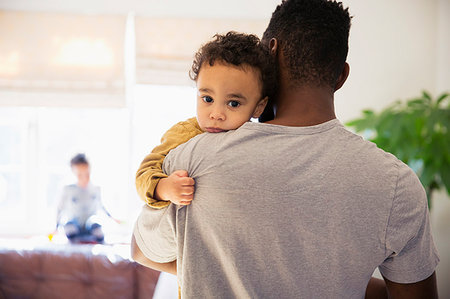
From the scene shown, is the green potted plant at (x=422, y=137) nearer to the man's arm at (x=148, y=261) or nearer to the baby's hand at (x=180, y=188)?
the man's arm at (x=148, y=261)

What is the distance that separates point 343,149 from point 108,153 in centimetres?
369

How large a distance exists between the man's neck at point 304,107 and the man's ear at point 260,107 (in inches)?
3.0

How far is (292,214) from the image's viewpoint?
66cm

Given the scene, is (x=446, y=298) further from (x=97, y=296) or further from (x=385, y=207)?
(x=385, y=207)

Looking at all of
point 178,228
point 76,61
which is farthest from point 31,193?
point 178,228

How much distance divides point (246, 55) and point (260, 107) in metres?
0.12

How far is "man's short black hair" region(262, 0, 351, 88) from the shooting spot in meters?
0.76

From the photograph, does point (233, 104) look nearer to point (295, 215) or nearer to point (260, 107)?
point (260, 107)

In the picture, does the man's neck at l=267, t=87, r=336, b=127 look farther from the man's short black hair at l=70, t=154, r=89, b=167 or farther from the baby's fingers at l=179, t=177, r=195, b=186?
the man's short black hair at l=70, t=154, r=89, b=167

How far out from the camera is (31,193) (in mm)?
4035

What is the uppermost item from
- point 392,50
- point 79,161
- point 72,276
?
point 392,50

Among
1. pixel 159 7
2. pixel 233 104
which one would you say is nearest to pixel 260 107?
pixel 233 104

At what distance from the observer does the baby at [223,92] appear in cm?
79

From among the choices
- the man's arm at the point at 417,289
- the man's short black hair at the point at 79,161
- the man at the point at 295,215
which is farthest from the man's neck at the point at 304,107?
the man's short black hair at the point at 79,161
